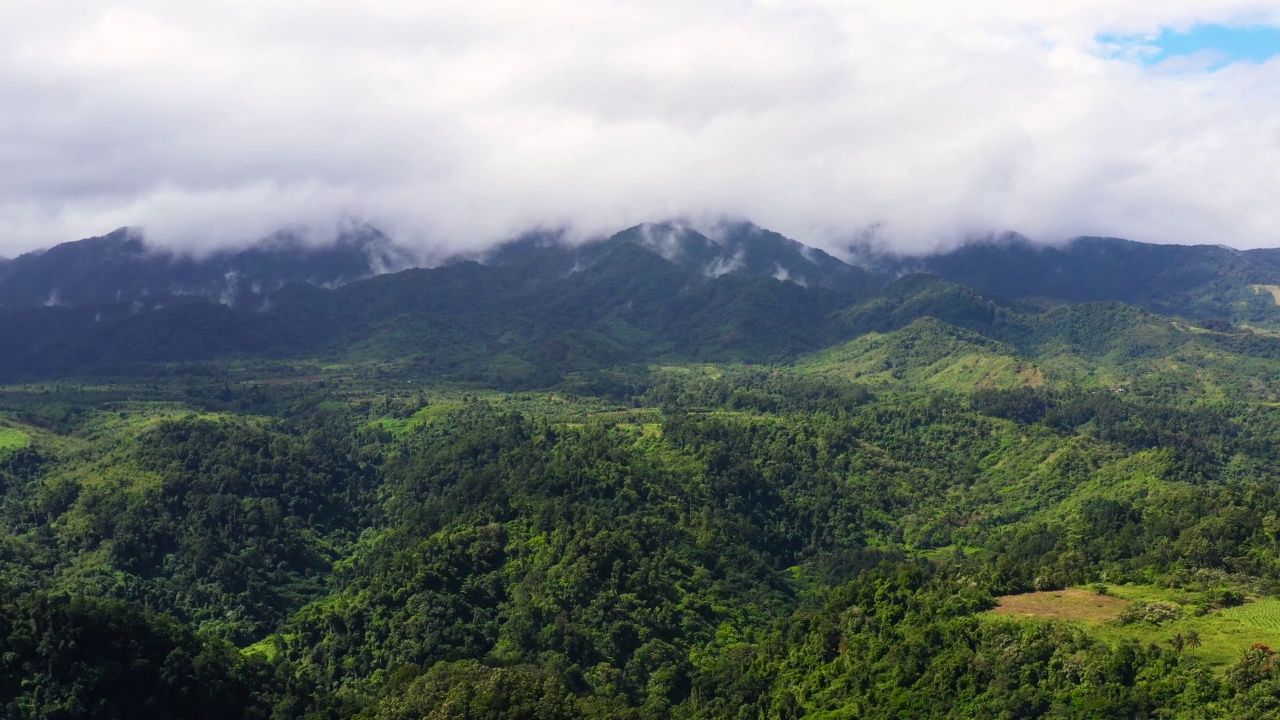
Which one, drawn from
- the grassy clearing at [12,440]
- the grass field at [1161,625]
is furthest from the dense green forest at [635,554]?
the grassy clearing at [12,440]

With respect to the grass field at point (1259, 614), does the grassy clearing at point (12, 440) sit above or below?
above

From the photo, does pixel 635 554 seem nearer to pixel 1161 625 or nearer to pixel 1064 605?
pixel 1064 605

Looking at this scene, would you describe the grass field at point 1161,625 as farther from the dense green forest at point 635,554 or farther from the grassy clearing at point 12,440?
the grassy clearing at point 12,440

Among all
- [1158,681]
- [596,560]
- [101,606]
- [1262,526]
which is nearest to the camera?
[1158,681]

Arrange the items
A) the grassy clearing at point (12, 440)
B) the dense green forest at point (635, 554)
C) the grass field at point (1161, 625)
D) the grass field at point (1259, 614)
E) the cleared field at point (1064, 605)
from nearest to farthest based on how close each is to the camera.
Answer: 1. the grass field at point (1161, 625)
2. the grass field at point (1259, 614)
3. the dense green forest at point (635, 554)
4. the cleared field at point (1064, 605)
5. the grassy clearing at point (12, 440)

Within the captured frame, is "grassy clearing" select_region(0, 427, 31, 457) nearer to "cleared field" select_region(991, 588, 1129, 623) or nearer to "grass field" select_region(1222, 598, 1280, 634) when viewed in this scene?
"cleared field" select_region(991, 588, 1129, 623)

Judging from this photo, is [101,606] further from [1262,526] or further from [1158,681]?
[1262,526]

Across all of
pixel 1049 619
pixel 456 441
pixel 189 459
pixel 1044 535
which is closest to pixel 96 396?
pixel 189 459
